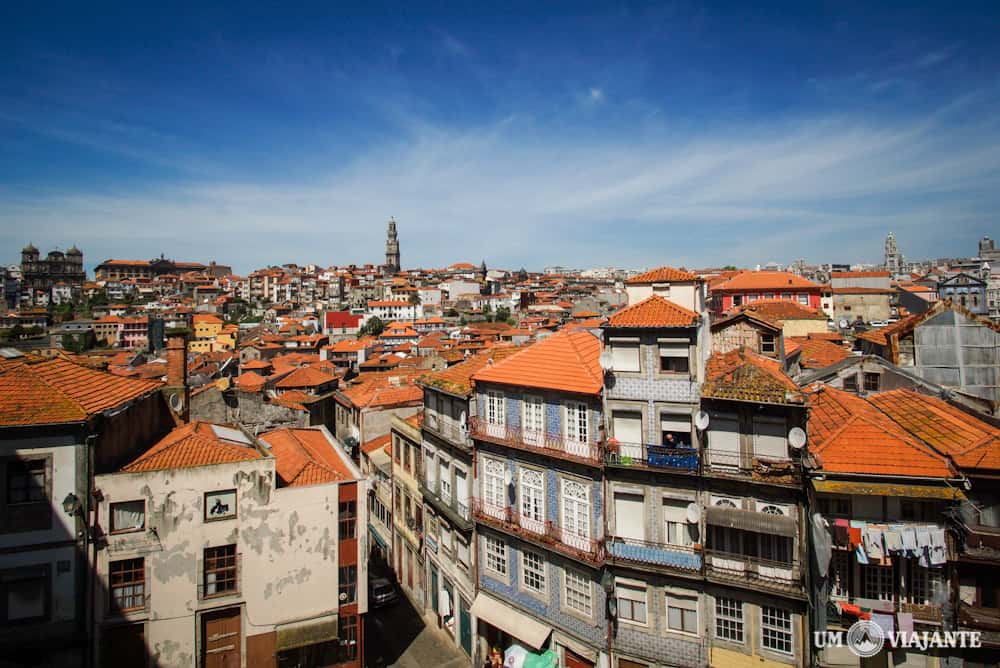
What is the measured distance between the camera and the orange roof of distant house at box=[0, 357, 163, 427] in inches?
610

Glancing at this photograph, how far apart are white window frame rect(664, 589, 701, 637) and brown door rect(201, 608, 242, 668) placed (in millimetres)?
13209

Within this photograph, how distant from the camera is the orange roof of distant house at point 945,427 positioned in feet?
47.4

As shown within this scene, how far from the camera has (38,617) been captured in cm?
1545

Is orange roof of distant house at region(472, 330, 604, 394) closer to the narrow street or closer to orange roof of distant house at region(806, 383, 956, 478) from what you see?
orange roof of distant house at region(806, 383, 956, 478)

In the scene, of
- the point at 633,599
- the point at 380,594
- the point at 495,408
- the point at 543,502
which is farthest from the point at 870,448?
the point at 380,594

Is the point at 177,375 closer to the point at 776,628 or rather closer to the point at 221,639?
the point at 221,639

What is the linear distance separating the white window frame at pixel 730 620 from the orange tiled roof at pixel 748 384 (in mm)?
5734

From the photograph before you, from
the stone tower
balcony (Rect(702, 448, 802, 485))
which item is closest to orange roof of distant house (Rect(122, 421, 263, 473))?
balcony (Rect(702, 448, 802, 485))

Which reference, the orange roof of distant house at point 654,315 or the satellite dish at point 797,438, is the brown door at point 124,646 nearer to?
the orange roof of distant house at point 654,315

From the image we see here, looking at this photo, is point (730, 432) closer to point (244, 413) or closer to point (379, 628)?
point (379, 628)

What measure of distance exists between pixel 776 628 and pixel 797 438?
210 inches

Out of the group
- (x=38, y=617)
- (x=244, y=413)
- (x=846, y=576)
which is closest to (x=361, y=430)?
(x=244, y=413)

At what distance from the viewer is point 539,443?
1888 cm

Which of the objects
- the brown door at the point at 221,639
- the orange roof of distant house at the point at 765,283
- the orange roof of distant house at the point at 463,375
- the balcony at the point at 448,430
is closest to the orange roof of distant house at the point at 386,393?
the balcony at the point at 448,430
